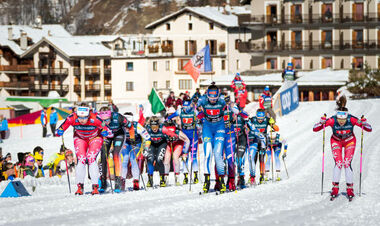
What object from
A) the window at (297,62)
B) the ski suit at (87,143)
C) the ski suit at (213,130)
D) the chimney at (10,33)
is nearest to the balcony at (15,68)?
the chimney at (10,33)

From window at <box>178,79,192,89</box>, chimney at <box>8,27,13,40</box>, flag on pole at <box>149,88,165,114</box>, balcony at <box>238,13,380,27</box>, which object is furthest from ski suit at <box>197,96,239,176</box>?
chimney at <box>8,27,13,40</box>

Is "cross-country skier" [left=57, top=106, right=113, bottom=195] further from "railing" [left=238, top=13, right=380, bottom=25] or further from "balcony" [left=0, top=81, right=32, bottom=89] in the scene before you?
"balcony" [left=0, top=81, right=32, bottom=89]

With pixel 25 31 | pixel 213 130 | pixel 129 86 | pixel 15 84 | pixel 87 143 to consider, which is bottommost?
pixel 87 143

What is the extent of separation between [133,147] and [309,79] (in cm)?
4653

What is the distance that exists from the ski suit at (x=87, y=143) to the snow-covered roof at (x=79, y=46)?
251ft

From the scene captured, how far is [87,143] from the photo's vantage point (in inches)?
548

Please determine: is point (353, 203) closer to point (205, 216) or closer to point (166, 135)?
point (205, 216)

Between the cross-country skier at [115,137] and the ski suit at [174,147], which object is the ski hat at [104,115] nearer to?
the cross-country skier at [115,137]

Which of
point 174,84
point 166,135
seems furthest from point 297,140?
point 174,84

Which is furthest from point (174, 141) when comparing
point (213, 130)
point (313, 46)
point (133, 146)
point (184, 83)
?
point (184, 83)

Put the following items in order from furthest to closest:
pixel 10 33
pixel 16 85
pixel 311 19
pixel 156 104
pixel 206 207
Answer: pixel 10 33, pixel 16 85, pixel 311 19, pixel 156 104, pixel 206 207

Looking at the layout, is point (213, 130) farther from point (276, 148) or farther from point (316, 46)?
point (316, 46)

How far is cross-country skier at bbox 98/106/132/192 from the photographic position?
1469cm

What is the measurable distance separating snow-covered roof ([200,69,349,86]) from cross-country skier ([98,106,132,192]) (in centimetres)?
4473
